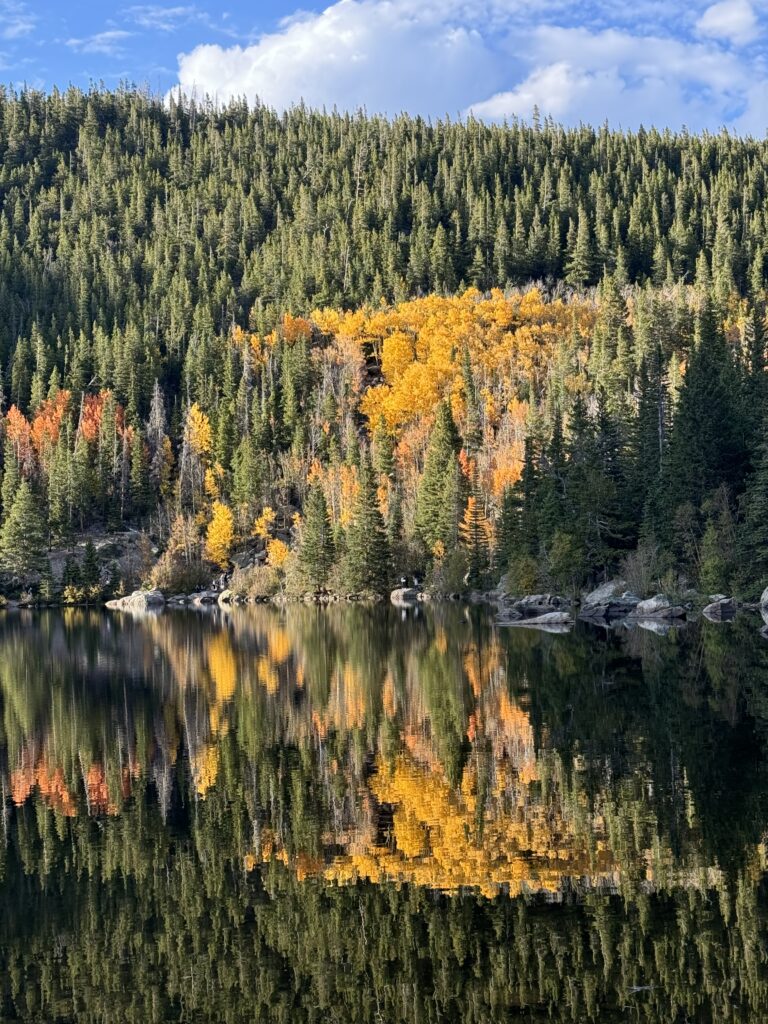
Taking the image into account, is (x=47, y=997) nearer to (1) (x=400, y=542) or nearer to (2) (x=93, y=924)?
(2) (x=93, y=924)

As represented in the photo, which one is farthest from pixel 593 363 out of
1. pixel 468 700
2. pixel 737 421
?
pixel 468 700

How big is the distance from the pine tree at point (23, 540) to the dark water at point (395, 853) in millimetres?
82149

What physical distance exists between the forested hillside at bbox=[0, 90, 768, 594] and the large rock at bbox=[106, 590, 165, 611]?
670cm

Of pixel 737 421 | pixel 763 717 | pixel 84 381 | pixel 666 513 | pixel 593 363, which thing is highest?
pixel 84 381

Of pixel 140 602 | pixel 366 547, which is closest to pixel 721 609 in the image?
pixel 366 547

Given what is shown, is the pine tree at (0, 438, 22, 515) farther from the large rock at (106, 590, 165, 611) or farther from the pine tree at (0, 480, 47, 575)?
the large rock at (106, 590, 165, 611)

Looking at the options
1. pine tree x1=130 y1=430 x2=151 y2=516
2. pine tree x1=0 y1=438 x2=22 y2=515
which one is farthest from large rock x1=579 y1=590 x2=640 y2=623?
pine tree x1=0 y1=438 x2=22 y2=515

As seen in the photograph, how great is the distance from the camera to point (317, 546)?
4547 inches

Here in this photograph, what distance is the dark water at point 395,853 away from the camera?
49.7ft

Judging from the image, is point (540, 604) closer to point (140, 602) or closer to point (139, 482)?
point (140, 602)

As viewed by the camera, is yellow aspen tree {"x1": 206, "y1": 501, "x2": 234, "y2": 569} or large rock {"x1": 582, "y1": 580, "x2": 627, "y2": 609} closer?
large rock {"x1": 582, "y1": 580, "x2": 627, "y2": 609}

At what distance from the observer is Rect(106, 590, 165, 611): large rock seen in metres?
111

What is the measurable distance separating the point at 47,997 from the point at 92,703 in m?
28.0

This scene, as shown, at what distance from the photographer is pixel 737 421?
82.2 m
